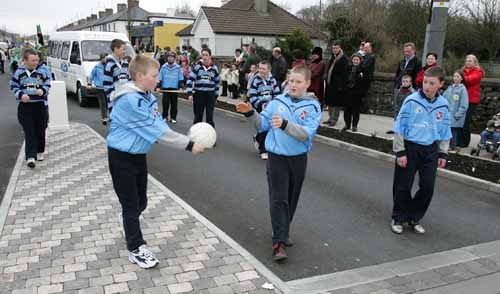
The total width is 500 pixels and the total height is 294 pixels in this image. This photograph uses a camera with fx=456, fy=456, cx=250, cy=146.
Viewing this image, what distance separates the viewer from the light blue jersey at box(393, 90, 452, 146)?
16.2ft

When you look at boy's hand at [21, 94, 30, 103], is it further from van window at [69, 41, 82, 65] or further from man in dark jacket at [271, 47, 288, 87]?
van window at [69, 41, 82, 65]

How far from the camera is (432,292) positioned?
3908 millimetres

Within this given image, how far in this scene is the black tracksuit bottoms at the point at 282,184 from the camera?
13.9 feet

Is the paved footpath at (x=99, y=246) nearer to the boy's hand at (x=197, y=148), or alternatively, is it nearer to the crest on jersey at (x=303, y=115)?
the boy's hand at (x=197, y=148)

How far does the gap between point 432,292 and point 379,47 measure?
2165 cm

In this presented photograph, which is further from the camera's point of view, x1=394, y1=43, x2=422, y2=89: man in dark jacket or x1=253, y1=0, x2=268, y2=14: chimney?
x1=253, y1=0, x2=268, y2=14: chimney

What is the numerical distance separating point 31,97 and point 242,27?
97.5 feet

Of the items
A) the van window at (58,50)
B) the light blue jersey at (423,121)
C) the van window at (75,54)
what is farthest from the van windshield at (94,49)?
the light blue jersey at (423,121)

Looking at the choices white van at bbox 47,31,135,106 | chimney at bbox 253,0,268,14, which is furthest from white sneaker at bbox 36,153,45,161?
chimney at bbox 253,0,268,14

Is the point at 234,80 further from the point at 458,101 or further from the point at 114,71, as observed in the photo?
the point at 458,101

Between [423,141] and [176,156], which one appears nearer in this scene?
[423,141]

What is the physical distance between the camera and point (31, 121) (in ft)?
24.3

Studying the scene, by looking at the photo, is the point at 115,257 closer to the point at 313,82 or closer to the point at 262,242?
the point at 262,242

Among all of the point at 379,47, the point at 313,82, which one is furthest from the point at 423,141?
the point at 379,47
